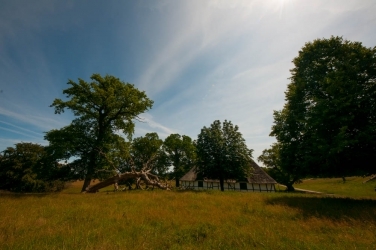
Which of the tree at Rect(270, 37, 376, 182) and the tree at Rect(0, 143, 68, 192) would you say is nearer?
the tree at Rect(270, 37, 376, 182)

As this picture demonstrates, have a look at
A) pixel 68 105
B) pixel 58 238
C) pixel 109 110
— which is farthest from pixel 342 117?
pixel 68 105

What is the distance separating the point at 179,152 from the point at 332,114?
37718mm

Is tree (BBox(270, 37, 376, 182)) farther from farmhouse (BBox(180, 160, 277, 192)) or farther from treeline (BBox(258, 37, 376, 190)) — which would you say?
farmhouse (BBox(180, 160, 277, 192))

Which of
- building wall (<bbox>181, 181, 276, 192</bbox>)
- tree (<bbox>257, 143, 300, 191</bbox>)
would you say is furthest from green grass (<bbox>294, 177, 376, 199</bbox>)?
building wall (<bbox>181, 181, 276, 192</bbox>)

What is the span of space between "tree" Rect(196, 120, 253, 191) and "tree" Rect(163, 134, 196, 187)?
17.9 meters

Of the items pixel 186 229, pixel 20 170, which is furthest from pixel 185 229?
pixel 20 170

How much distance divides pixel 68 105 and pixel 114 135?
565 cm

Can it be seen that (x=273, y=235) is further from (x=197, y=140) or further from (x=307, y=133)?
(x=197, y=140)

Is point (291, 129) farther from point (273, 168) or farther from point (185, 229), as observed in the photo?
point (273, 168)

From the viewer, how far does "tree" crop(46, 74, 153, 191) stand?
17614mm

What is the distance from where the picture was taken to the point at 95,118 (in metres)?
20.1

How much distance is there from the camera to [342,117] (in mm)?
11000

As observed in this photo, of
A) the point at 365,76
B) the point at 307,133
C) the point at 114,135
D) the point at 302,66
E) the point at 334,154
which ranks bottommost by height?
the point at 334,154

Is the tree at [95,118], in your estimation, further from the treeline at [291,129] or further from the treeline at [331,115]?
the treeline at [331,115]
